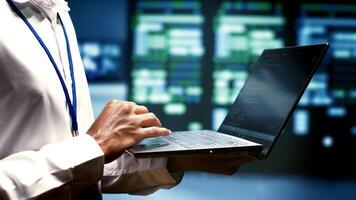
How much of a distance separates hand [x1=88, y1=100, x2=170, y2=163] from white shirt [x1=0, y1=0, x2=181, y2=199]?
0.02 metres

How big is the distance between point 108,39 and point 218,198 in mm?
1300

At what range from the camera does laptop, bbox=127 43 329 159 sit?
0.79m

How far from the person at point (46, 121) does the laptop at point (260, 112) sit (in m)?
0.06

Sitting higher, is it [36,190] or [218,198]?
[36,190]

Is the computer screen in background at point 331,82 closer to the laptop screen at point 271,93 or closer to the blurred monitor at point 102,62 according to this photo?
the blurred monitor at point 102,62

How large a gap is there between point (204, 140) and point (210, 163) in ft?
0.27

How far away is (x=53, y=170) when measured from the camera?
2.22ft

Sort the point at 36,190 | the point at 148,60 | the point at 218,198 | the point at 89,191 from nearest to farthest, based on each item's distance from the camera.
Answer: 1. the point at 36,190
2. the point at 89,191
3. the point at 218,198
4. the point at 148,60

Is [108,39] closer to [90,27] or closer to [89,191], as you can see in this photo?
[90,27]

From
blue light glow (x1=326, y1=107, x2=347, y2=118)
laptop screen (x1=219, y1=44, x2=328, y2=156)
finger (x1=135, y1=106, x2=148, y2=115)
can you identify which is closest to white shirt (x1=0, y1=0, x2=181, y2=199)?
finger (x1=135, y1=106, x2=148, y2=115)

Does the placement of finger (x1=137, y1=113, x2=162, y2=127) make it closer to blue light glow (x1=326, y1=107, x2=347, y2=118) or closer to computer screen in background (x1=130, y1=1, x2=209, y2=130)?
computer screen in background (x1=130, y1=1, x2=209, y2=130)

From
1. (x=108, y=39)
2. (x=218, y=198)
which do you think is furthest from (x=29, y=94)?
(x=108, y=39)

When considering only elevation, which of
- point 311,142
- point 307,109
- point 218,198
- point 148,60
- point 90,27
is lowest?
point 218,198

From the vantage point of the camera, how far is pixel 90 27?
317 cm
